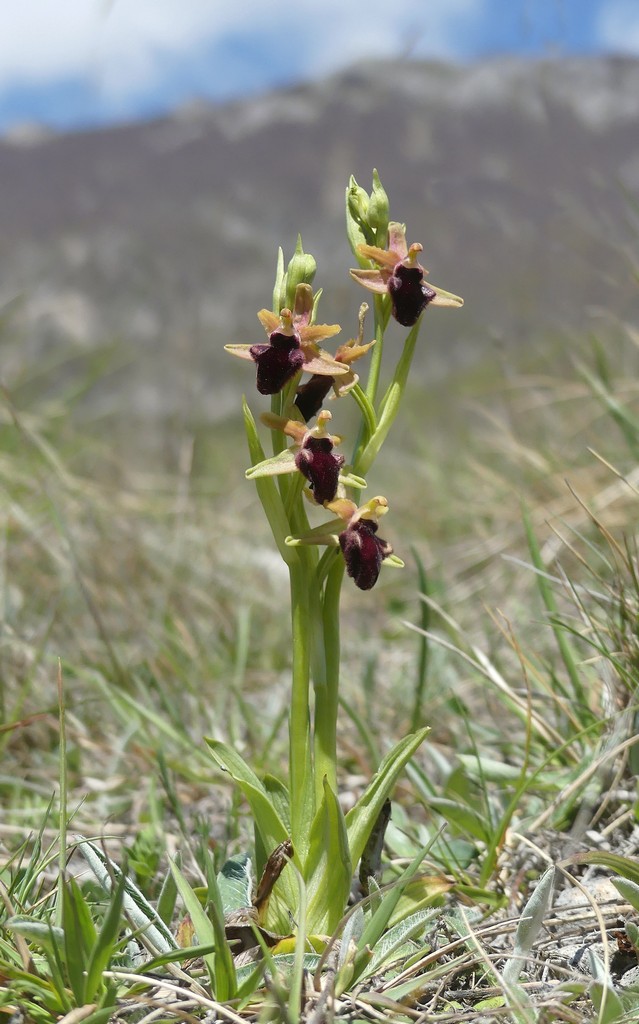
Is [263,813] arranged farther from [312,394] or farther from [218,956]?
[312,394]

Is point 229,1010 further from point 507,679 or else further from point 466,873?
point 507,679

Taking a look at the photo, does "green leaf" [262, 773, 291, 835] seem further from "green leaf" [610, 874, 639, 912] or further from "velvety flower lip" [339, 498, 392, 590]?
"green leaf" [610, 874, 639, 912]

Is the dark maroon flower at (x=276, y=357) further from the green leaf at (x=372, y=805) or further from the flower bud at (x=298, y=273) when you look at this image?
the green leaf at (x=372, y=805)

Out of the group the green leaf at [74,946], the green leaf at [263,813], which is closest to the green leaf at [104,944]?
the green leaf at [74,946]

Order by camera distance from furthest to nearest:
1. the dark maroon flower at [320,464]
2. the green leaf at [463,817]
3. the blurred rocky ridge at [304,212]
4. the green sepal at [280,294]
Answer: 1. the blurred rocky ridge at [304,212]
2. the green leaf at [463,817]
3. the green sepal at [280,294]
4. the dark maroon flower at [320,464]

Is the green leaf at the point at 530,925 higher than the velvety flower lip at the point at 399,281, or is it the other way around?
the velvety flower lip at the point at 399,281
